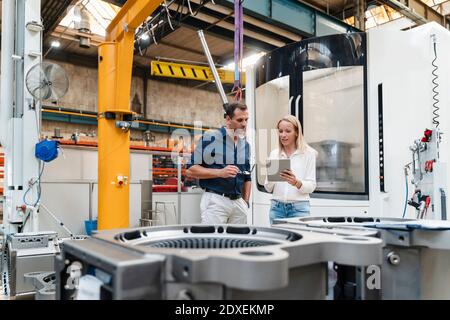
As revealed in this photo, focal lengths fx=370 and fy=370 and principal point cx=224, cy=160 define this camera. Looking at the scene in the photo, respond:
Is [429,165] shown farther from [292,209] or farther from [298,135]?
[292,209]

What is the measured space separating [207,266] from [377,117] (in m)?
2.48

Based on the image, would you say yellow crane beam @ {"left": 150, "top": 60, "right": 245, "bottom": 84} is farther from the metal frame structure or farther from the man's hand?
the man's hand

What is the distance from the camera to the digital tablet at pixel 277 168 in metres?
1.79

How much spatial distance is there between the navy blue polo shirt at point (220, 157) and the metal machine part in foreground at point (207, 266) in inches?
45.2

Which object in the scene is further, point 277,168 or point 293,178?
point 277,168

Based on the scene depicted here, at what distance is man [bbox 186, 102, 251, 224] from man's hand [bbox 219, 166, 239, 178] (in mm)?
16

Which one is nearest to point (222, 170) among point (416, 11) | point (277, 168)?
point (277, 168)

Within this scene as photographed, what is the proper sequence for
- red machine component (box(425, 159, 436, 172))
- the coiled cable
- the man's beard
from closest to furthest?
1. the man's beard
2. red machine component (box(425, 159, 436, 172))
3. the coiled cable

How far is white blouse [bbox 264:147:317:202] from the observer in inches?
71.7

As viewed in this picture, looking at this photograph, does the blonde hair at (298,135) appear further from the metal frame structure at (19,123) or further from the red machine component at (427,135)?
the metal frame structure at (19,123)

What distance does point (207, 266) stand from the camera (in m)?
0.51

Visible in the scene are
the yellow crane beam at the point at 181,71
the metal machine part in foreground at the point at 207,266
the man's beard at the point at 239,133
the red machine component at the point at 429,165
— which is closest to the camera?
the metal machine part in foreground at the point at 207,266

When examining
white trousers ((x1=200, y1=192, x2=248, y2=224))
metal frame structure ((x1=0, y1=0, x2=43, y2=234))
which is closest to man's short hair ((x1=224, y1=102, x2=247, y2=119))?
white trousers ((x1=200, y1=192, x2=248, y2=224))

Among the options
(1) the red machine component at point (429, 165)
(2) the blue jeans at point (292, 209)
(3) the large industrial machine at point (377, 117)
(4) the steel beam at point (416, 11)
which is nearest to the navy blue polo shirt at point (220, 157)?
(2) the blue jeans at point (292, 209)
